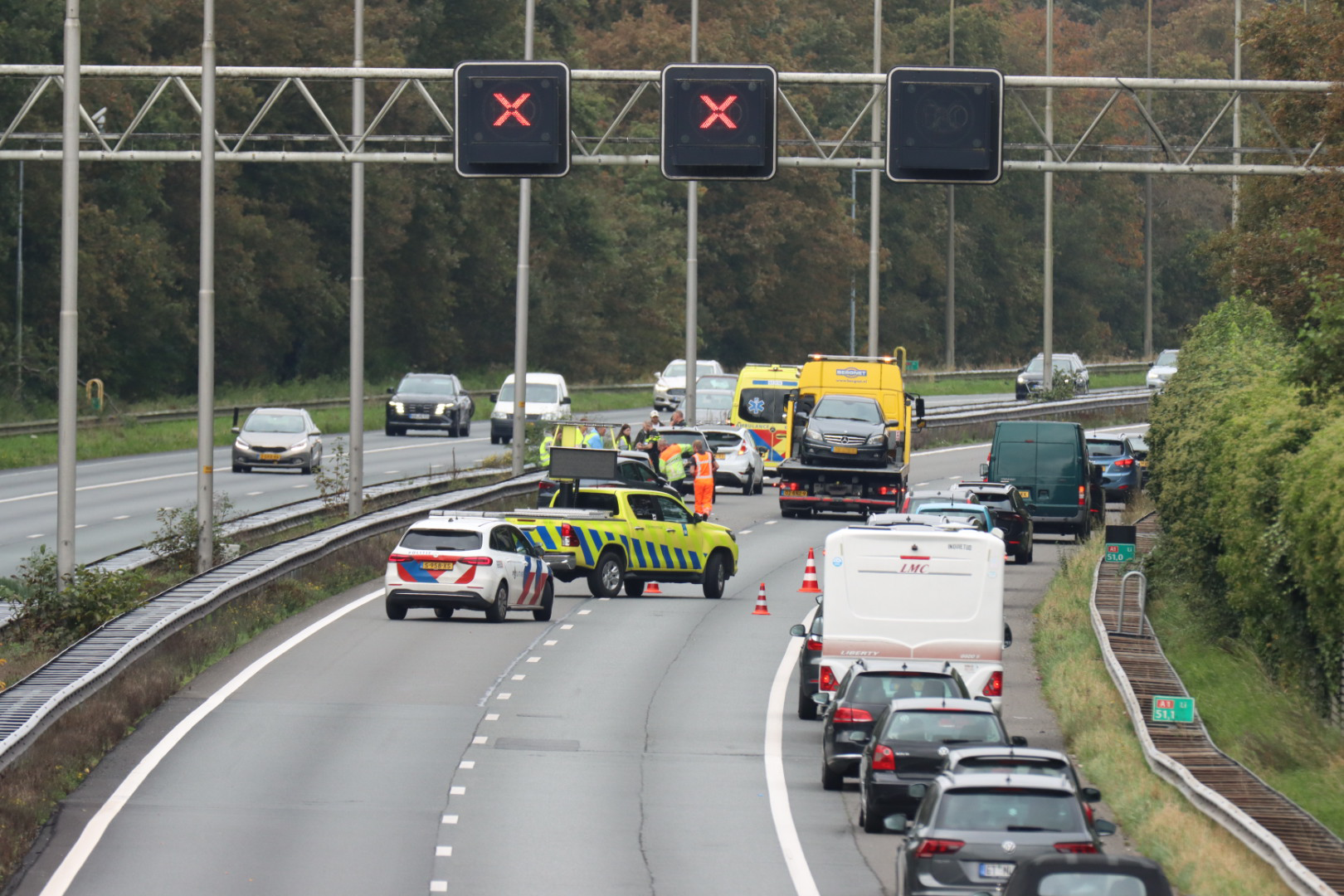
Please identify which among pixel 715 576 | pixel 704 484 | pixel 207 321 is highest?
pixel 207 321

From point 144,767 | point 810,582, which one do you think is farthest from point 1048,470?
point 144,767

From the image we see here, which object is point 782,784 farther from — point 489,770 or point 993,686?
point 993,686

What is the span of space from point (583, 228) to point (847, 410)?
52.0 meters

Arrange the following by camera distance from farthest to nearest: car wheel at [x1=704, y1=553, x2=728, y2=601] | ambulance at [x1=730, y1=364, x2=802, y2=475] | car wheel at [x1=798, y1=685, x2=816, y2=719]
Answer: ambulance at [x1=730, y1=364, x2=802, y2=475]
car wheel at [x1=704, y1=553, x2=728, y2=601]
car wheel at [x1=798, y1=685, x2=816, y2=719]

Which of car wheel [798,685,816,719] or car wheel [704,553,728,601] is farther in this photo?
car wheel [704,553,728,601]

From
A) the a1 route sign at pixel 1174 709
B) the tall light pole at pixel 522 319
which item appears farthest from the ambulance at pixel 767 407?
the a1 route sign at pixel 1174 709

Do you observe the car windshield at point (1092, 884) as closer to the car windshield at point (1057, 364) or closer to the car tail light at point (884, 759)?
the car tail light at point (884, 759)

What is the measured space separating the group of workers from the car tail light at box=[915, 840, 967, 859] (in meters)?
26.8

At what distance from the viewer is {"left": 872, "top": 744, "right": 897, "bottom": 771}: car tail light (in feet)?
63.0

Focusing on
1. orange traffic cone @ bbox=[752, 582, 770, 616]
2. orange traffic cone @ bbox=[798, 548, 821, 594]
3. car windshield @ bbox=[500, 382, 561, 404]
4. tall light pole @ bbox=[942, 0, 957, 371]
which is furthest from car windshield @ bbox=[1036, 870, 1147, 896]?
tall light pole @ bbox=[942, 0, 957, 371]

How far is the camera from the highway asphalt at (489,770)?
17.9 m

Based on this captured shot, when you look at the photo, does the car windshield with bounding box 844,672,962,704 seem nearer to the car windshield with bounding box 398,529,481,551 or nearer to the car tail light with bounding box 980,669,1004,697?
the car tail light with bounding box 980,669,1004,697

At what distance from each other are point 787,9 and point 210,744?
4007 inches

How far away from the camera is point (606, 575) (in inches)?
1407
